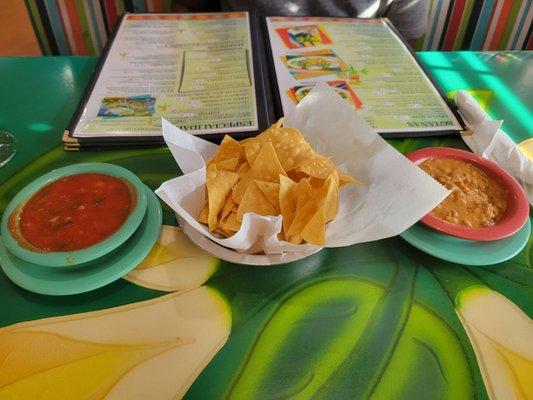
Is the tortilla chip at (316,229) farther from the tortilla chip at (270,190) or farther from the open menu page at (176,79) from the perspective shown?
the open menu page at (176,79)

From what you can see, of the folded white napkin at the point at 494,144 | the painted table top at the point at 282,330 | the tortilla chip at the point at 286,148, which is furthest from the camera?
the folded white napkin at the point at 494,144

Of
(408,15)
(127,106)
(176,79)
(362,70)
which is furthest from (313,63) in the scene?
(408,15)

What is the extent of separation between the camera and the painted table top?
71 cm

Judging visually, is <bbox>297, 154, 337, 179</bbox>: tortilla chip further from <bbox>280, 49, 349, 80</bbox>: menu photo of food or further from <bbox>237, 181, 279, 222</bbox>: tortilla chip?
<bbox>280, 49, 349, 80</bbox>: menu photo of food

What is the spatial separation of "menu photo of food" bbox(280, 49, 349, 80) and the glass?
2.62 ft

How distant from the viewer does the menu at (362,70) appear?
1253mm

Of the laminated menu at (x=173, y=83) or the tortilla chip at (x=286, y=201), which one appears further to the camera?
the laminated menu at (x=173, y=83)

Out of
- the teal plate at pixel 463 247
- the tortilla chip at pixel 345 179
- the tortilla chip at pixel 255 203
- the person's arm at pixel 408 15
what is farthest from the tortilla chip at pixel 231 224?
the person's arm at pixel 408 15

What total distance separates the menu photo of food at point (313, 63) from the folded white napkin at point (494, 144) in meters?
0.40

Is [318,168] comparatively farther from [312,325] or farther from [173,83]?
[173,83]

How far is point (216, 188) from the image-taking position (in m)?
0.85

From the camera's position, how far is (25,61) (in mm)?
1453

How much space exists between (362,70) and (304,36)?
0.28 meters

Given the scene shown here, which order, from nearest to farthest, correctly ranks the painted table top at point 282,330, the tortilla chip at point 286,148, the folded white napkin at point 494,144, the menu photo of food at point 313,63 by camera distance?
the painted table top at point 282,330, the tortilla chip at point 286,148, the folded white napkin at point 494,144, the menu photo of food at point 313,63
